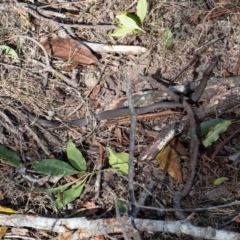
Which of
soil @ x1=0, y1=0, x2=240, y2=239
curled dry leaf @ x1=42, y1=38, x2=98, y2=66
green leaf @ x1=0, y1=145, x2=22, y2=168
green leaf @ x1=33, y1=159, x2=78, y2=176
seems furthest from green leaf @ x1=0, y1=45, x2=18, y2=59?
green leaf @ x1=33, y1=159, x2=78, y2=176

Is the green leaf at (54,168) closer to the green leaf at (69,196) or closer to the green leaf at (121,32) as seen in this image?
the green leaf at (69,196)

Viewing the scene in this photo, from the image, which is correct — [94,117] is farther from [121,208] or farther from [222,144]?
[222,144]

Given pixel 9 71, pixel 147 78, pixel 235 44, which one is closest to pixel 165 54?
pixel 147 78

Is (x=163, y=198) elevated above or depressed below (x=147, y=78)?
below

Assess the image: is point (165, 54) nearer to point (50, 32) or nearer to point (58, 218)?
point (50, 32)

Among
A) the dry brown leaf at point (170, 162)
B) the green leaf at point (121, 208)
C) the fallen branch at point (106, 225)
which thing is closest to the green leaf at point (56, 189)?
the fallen branch at point (106, 225)

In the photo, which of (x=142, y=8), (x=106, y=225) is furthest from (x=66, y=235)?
(x=142, y=8)
